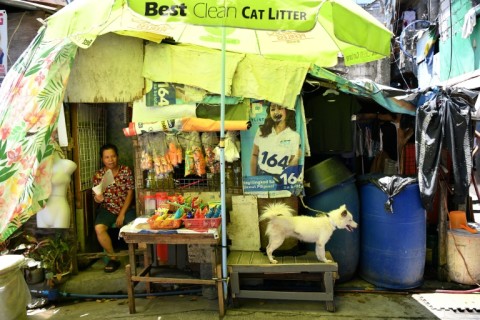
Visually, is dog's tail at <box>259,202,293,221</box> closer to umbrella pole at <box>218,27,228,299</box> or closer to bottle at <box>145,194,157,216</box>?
umbrella pole at <box>218,27,228,299</box>

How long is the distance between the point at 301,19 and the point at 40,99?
3270 mm

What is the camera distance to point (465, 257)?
5062 millimetres

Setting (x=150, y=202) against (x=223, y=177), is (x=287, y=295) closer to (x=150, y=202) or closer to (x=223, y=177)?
(x=223, y=177)

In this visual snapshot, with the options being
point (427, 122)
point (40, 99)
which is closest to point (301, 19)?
point (427, 122)

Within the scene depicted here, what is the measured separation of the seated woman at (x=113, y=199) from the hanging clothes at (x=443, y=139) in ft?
13.8

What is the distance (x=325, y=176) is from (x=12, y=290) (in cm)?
404

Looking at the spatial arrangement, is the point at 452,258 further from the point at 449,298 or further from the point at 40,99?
the point at 40,99

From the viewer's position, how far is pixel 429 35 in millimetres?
13164

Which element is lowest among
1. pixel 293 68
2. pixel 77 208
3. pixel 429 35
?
pixel 77 208

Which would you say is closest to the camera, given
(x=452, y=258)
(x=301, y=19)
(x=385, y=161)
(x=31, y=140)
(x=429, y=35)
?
(x=301, y=19)

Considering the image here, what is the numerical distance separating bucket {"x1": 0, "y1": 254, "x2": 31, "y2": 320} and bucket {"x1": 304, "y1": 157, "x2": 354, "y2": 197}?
3739mm

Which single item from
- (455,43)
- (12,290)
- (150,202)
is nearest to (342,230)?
(150,202)

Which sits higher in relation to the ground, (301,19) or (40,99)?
(301,19)

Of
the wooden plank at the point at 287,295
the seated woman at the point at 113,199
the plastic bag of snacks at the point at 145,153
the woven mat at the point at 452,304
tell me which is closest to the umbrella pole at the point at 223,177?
the wooden plank at the point at 287,295
